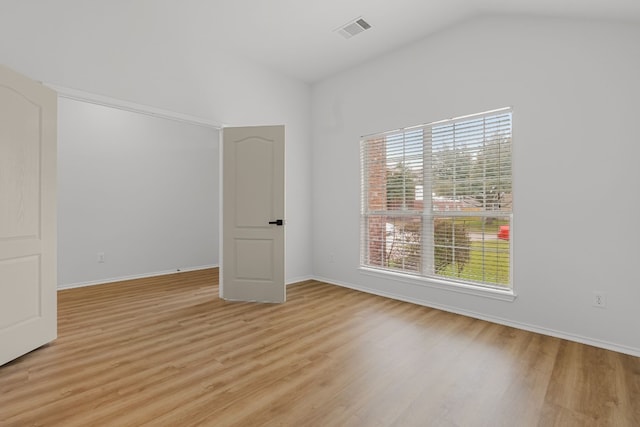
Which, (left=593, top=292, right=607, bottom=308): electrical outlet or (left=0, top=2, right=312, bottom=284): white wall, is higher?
(left=0, top=2, right=312, bottom=284): white wall

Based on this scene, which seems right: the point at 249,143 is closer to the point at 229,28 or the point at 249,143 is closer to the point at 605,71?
the point at 229,28

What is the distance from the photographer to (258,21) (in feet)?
11.1

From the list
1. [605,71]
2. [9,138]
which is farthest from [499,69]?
[9,138]

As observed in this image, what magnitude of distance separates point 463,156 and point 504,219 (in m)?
0.78

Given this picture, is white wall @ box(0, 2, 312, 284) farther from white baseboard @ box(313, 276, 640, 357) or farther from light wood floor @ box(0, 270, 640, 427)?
light wood floor @ box(0, 270, 640, 427)

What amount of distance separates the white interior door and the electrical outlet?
14.6ft

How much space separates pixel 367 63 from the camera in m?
4.20

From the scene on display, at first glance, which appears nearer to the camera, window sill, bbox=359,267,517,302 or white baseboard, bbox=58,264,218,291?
window sill, bbox=359,267,517,302

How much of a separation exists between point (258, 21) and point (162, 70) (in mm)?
1171

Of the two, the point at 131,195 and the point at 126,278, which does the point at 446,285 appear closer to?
the point at 126,278

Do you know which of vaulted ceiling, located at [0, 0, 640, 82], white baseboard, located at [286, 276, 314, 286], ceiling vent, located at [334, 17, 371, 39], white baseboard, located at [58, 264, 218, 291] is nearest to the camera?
vaulted ceiling, located at [0, 0, 640, 82]

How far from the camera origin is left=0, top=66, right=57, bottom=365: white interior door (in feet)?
7.26

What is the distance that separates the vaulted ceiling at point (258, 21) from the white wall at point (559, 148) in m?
0.23

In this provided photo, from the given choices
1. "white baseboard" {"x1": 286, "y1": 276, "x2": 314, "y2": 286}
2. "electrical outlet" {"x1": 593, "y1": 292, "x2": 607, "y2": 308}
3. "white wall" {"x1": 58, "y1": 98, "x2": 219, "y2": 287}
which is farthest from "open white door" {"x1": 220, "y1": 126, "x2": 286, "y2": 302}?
"electrical outlet" {"x1": 593, "y1": 292, "x2": 607, "y2": 308}
